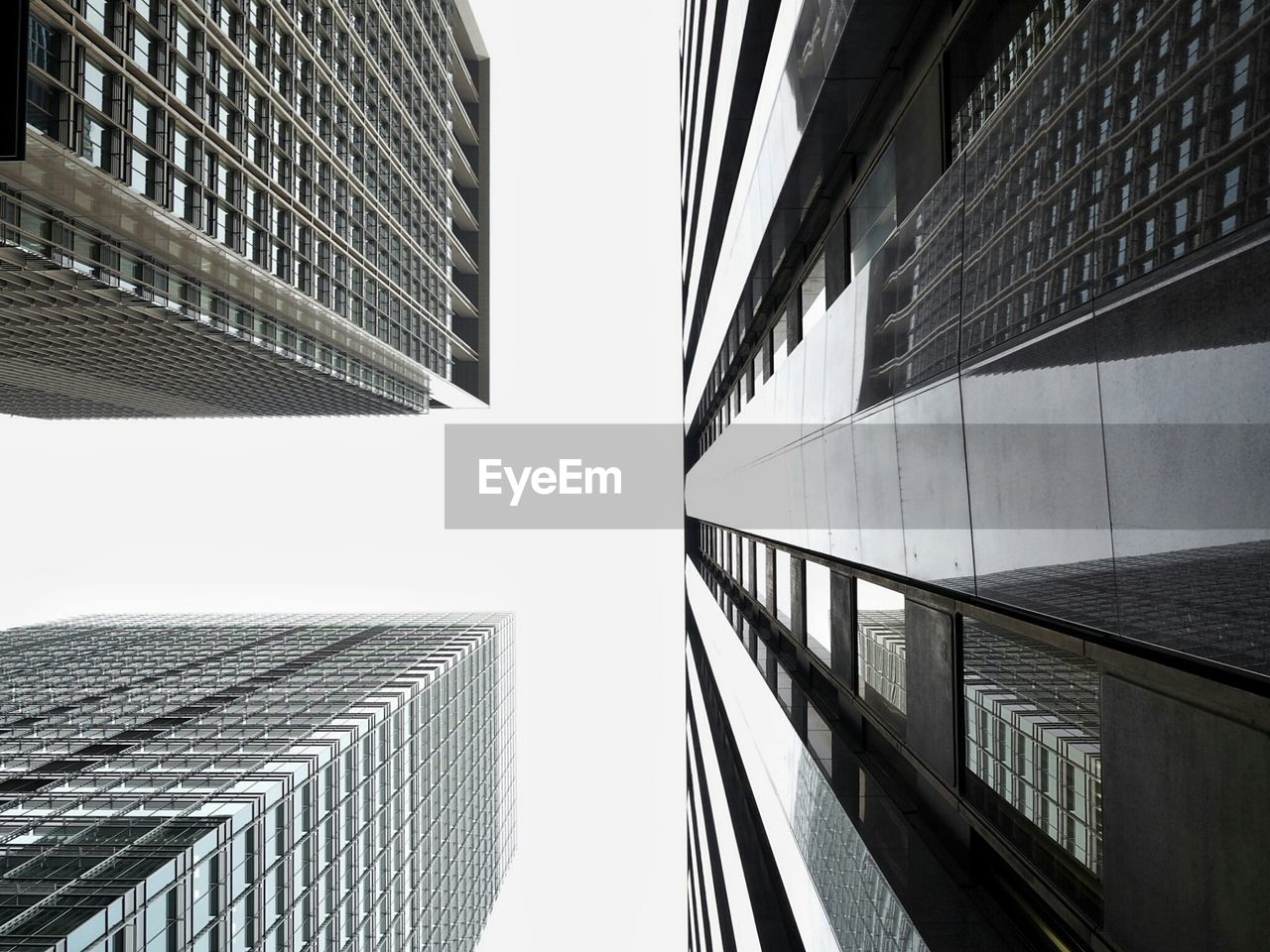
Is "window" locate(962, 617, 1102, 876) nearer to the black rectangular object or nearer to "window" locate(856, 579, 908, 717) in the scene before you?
"window" locate(856, 579, 908, 717)

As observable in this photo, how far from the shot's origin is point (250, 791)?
29.0 metres

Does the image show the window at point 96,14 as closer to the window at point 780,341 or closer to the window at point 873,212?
the window at point 780,341

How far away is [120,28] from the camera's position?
34.4 m

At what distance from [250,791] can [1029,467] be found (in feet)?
99.3

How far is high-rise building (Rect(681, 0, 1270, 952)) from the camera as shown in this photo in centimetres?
454

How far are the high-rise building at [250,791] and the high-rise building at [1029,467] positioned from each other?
1925cm

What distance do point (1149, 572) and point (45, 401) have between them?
114166 millimetres

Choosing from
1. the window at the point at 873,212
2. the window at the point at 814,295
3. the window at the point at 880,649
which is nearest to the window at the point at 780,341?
the window at the point at 814,295

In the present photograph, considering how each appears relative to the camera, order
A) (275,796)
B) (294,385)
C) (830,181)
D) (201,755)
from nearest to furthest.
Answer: (830,181) → (275,796) → (201,755) → (294,385)

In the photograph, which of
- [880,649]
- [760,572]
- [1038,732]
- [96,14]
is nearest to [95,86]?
[96,14]

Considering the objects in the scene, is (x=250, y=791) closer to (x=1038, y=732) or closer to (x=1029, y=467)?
(x=1038, y=732)

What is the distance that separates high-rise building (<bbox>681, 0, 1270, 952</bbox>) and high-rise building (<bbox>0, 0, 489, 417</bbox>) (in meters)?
12.7

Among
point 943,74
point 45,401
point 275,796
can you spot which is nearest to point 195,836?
point 275,796

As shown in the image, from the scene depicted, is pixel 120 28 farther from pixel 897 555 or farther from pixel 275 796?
pixel 897 555
